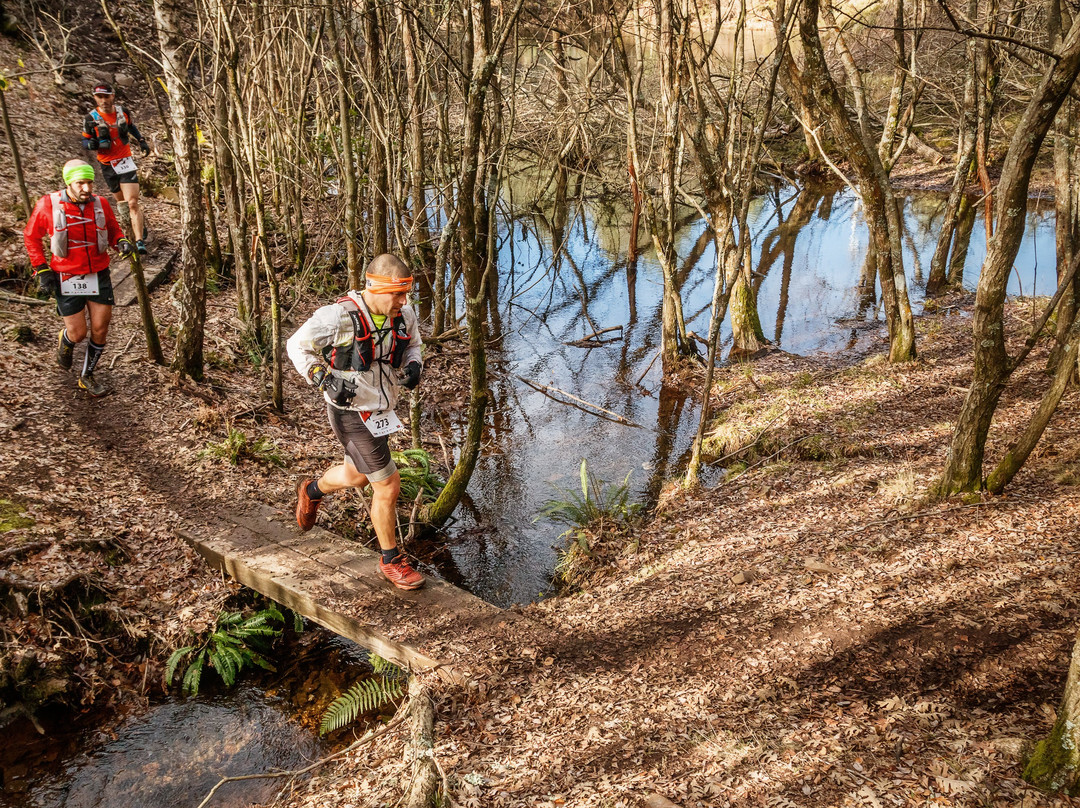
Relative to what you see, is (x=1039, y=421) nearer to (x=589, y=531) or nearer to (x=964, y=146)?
(x=589, y=531)

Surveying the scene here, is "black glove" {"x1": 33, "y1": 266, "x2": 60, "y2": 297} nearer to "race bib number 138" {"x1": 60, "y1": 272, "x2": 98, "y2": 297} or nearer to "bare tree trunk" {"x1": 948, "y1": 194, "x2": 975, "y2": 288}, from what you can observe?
"race bib number 138" {"x1": 60, "y1": 272, "x2": 98, "y2": 297}

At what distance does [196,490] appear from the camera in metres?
6.97

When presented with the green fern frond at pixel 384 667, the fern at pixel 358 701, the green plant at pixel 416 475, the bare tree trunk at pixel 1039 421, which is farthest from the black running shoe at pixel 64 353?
the bare tree trunk at pixel 1039 421

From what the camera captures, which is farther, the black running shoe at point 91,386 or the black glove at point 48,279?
the black running shoe at point 91,386

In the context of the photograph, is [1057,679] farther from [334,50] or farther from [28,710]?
[334,50]

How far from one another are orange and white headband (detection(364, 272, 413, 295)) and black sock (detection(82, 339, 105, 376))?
4.70 metres

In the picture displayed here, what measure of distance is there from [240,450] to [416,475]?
189cm

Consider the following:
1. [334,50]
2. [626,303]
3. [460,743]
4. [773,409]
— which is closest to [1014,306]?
[773,409]

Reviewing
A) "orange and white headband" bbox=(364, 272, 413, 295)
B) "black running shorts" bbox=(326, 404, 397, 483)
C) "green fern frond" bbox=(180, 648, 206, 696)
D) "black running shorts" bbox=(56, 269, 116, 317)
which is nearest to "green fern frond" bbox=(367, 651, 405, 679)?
"green fern frond" bbox=(180, 648, 206, 696)

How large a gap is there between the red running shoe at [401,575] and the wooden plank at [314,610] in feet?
1.59

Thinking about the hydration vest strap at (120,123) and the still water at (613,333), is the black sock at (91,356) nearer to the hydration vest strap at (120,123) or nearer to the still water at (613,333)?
the hydration vest strap at (120,123)

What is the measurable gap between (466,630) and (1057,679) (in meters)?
3.50

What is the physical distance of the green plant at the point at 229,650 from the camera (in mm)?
5449

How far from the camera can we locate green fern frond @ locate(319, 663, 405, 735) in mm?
5000
